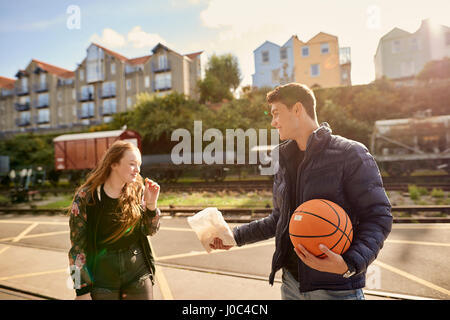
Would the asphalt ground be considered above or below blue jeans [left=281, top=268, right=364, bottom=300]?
below

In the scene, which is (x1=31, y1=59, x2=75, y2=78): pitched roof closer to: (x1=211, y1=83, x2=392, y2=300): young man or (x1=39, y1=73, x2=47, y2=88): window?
(x1=39, y1=73, x2=47, y2=88): window

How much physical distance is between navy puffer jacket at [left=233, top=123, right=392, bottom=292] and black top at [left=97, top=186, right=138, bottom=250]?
129cm

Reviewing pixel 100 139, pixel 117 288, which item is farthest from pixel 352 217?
pixel 100 139

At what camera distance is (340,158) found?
1743mm

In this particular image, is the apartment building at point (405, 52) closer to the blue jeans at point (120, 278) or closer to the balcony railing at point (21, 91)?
the blue jeans at point (120, 278)

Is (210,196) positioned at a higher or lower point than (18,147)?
lower

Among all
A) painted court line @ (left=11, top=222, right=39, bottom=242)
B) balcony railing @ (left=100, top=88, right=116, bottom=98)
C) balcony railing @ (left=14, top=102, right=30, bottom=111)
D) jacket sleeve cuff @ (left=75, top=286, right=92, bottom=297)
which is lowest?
painted court line @ (left=11, top=222, right=39, bottom=242)

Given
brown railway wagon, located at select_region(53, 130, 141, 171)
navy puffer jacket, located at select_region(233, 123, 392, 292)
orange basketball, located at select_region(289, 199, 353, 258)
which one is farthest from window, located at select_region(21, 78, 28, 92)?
orange basketball, located at select_region(289, 199, 353, 258)

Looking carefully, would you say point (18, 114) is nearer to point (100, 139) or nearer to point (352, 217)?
point (100, 139)

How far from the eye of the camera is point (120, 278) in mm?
2334

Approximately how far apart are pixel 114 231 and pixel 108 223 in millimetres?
84

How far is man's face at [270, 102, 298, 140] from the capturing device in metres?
1.99

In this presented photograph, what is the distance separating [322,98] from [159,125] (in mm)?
12922
